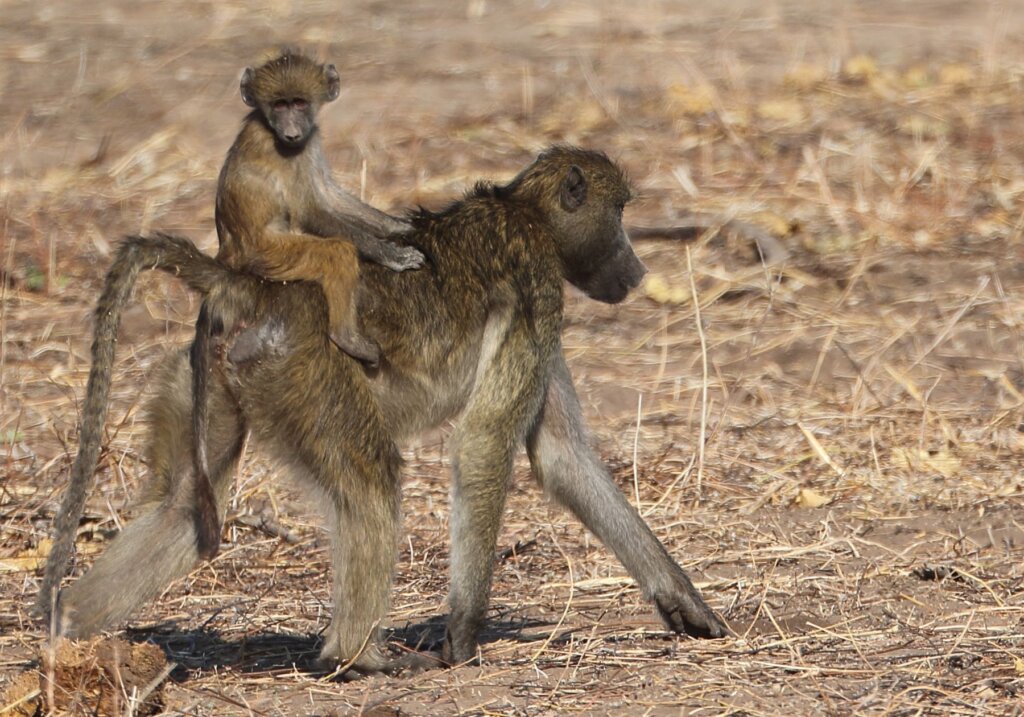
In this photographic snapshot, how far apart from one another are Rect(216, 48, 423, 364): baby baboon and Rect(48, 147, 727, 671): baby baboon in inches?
5.0

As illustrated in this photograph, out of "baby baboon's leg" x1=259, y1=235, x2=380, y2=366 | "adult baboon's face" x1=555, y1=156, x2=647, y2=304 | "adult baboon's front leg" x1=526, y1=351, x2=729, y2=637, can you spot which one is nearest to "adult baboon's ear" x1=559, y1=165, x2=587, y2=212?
"adult baboon's face" x1=555, y1=156, x2=647, y2=304

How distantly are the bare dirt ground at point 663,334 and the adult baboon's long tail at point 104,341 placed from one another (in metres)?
Result: 0.51

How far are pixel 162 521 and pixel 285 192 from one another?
1008 mm

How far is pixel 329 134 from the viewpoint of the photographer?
11.4m

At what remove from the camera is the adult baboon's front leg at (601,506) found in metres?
4.91

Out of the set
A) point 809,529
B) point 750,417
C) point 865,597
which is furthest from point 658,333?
point 865,597

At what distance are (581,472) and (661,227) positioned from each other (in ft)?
15.4

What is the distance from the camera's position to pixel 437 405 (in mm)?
4781

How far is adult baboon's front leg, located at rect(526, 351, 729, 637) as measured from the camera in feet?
16.1

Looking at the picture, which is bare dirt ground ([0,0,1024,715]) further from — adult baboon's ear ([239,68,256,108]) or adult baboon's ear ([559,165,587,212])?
adult baboon's ear ([239,68,256,108])

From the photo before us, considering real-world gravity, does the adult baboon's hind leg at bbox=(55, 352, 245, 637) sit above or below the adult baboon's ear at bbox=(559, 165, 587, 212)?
below

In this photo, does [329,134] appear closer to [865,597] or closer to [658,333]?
[658,333]

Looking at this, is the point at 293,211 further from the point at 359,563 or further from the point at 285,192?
the point at 359,563

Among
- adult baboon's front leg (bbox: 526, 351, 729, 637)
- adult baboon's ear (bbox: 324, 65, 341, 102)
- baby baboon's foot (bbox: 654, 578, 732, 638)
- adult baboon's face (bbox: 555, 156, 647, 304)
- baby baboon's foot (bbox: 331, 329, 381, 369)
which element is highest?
adult baboon's ear (bbox: 324, 65, 341, 102)
